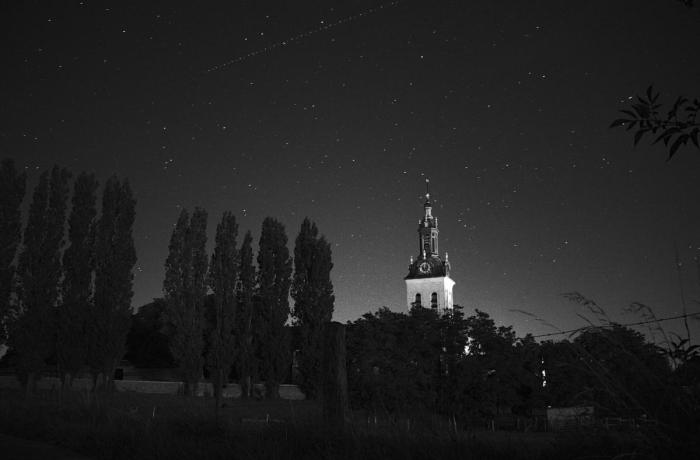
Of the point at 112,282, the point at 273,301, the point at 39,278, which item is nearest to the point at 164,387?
the point at 273,301

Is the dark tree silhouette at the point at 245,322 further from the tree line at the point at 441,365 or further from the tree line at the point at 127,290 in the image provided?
the tree line at the point at 441,365

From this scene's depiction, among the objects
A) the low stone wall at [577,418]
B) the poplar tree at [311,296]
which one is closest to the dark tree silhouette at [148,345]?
the poplar tree at [311,296]

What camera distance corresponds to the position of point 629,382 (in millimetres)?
3766

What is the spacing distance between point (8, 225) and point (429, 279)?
188 feet

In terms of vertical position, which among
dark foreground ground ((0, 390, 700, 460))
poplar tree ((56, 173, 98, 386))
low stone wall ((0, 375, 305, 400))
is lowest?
low stone wall ((0, 375, 305, 400))

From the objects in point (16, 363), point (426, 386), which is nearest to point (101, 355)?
point (16, 363)

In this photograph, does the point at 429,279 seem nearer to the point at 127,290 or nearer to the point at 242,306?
the point at 242,306

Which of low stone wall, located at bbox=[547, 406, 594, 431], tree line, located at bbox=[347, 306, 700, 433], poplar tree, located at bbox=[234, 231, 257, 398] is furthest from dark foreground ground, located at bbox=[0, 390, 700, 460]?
poplar tree, located at bbox=[234, 231, 257, 398]

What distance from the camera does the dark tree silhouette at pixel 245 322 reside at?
40906 millimetres

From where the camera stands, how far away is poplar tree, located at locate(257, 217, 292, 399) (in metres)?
41.1

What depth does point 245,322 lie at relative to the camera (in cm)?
4150

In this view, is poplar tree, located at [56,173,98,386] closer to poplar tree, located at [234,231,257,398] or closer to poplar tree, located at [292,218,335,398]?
poplar tree, located at [234,231,257,398]

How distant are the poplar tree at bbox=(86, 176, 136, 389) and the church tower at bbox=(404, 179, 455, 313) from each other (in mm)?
48097

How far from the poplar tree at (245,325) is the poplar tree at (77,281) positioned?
1043 centimetres
